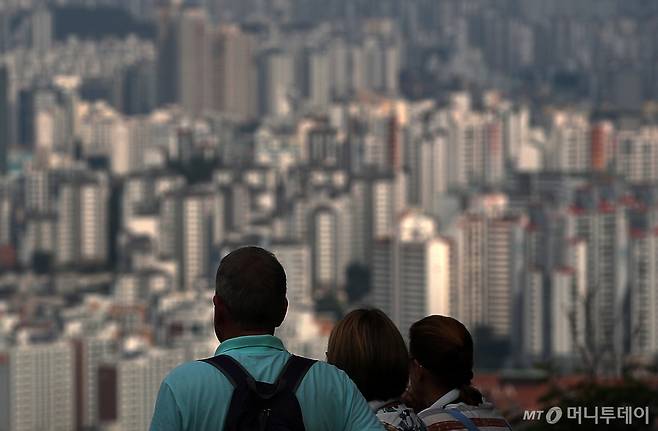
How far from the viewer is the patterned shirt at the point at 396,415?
4.08ft

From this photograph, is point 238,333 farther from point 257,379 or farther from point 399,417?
point 399,417

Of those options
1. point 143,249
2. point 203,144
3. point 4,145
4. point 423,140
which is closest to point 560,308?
point 143,249

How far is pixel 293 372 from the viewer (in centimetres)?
113

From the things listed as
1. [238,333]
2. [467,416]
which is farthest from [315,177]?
[238,333]

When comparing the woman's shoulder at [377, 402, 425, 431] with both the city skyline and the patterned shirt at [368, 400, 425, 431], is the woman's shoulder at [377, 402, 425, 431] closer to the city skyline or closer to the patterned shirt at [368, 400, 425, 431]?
the patterned shirt at [368, 400, 425, 431]

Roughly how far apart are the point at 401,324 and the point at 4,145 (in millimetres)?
10912

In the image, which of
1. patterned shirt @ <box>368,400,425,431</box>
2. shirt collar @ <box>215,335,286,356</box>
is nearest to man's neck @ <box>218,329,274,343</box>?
shirt collar @ <box>215,335,286,356</box>

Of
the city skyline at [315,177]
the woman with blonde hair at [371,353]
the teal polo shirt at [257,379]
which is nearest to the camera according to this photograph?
the teal polo shirt at [257,379]

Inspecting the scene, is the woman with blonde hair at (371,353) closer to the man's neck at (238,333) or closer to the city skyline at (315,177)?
the man's neck at (238,333)

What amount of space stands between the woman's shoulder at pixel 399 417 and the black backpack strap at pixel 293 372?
12cm

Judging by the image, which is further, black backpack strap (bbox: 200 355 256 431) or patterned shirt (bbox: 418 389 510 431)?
patterned shirt (bbox: 418 389 510 431)

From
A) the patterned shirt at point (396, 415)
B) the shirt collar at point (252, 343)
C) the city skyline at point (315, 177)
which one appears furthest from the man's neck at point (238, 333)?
the city skyline at point (315, 177)

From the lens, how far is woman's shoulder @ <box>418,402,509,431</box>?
1.30 m

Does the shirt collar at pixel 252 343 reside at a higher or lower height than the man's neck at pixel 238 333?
lower
